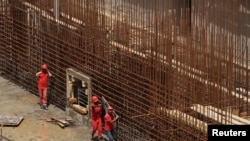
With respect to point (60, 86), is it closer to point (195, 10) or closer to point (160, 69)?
point (160, 69)

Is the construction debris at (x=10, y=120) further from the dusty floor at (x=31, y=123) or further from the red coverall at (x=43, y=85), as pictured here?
the red coverall at (x=43, y=85)

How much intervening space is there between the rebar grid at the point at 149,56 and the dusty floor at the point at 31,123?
1.68 ft

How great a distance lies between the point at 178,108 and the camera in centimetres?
1574

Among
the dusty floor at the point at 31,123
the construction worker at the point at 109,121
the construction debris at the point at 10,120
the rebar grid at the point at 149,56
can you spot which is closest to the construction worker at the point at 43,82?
the dusty floor at the point at 31,123

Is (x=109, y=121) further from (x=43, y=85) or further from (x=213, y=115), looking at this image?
(x=43, y=85)

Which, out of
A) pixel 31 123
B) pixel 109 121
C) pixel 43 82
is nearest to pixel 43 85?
pixel 43 82

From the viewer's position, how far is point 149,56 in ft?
54.6

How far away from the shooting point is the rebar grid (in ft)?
48.2

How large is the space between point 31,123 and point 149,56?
449cm

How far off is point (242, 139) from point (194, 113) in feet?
6.90

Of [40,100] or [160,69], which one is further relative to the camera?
[40,100]

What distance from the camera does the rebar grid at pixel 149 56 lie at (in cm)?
1470

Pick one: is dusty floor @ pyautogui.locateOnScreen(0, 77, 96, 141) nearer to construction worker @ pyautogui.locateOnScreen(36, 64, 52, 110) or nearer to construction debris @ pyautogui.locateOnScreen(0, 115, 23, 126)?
construction debris @ pyautogui.locateOnScreen(0, 115, 23, 126)

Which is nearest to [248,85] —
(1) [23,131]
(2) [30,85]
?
(1) [23,131]
